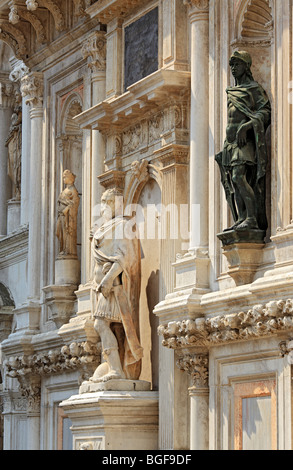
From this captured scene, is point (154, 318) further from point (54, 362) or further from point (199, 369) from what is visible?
point (54, 362)

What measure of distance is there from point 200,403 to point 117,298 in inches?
80.4

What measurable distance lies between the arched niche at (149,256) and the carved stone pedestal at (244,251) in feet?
8.56

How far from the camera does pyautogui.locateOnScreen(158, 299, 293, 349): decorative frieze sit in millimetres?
15531

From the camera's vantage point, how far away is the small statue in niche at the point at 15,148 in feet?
87.4

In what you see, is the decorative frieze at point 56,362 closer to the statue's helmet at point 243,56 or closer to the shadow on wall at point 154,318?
the shadow on wall at point 154,318

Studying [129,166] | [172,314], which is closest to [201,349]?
[172,314]

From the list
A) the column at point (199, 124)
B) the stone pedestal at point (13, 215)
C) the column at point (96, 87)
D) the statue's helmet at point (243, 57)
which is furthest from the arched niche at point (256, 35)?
the stone pedestal at point (13, 215)

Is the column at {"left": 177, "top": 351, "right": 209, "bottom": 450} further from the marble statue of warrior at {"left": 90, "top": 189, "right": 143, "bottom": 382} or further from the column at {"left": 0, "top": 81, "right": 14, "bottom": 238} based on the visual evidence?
the column at {"left": 0, "top": 81, "right": 14, "bottom": 238}

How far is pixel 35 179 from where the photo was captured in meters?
23.3

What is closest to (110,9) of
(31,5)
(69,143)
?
(31,5)

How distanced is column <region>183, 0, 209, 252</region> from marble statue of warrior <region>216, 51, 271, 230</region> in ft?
3.38

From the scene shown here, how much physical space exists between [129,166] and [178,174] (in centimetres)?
161

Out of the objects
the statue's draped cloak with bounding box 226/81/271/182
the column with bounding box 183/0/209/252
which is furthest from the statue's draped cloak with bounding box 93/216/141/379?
the statue's draped cloak with bounding box 226/81/271/182

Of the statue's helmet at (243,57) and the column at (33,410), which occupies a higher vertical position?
the statue's helmet at (243,57)
